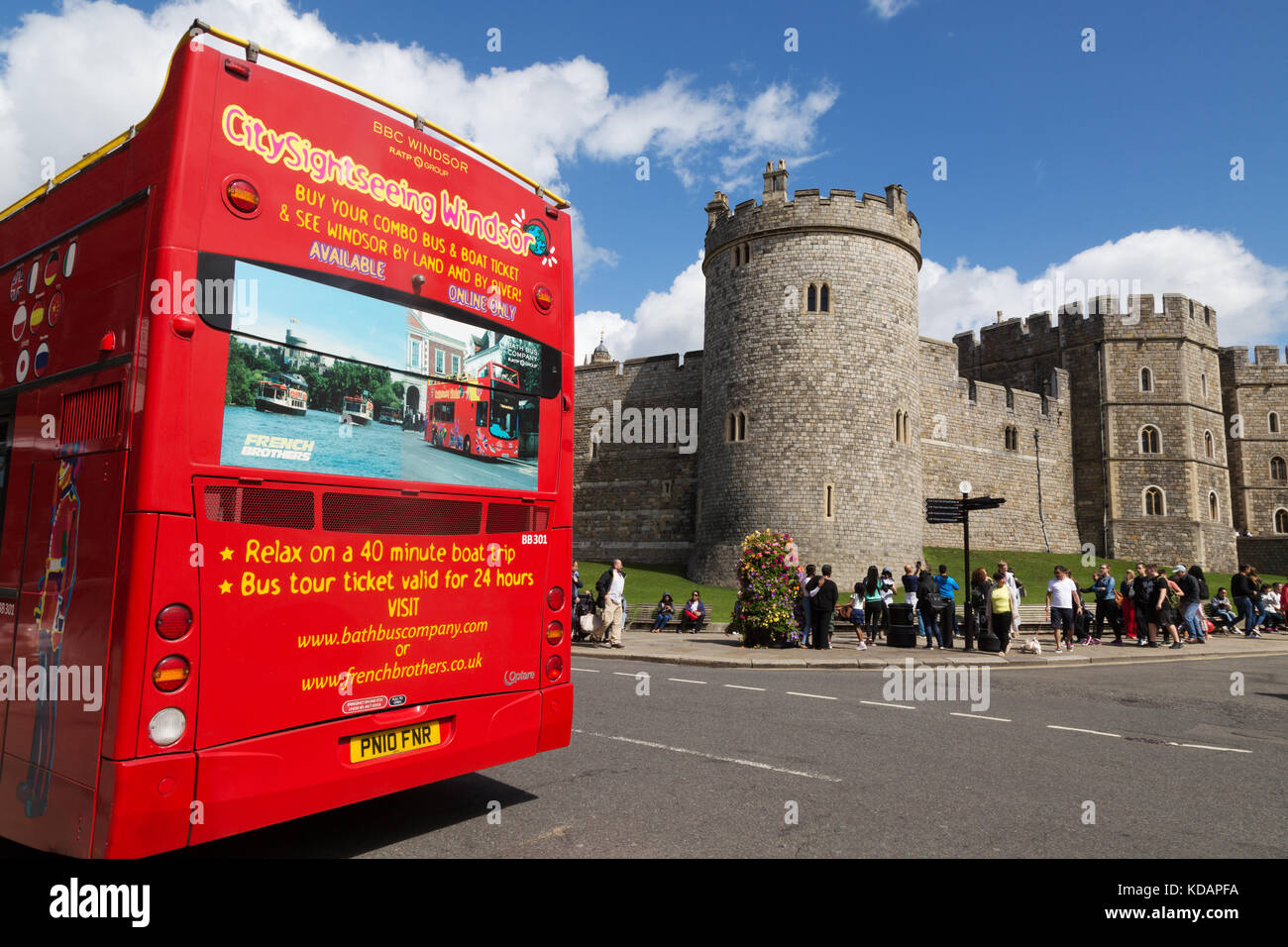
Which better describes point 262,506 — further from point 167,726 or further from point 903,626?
point 903,626

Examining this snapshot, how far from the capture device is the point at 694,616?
1856 cm

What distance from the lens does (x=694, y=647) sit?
14.9m

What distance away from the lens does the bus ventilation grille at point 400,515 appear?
4074mm

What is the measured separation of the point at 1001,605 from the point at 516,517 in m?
11.8

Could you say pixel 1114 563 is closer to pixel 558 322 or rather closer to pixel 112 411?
pixel 558 322

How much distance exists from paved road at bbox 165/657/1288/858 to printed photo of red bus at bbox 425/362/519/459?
2.17 meters

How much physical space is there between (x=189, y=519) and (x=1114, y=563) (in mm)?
40580

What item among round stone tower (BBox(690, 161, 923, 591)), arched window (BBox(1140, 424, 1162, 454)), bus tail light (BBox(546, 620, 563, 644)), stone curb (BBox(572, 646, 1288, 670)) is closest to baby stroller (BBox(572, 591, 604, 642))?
stone curb (BBox(572, 646, 1288, 670))

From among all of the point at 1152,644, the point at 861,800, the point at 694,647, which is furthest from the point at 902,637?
the point at 861,800

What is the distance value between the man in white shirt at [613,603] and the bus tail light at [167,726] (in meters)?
11.7
